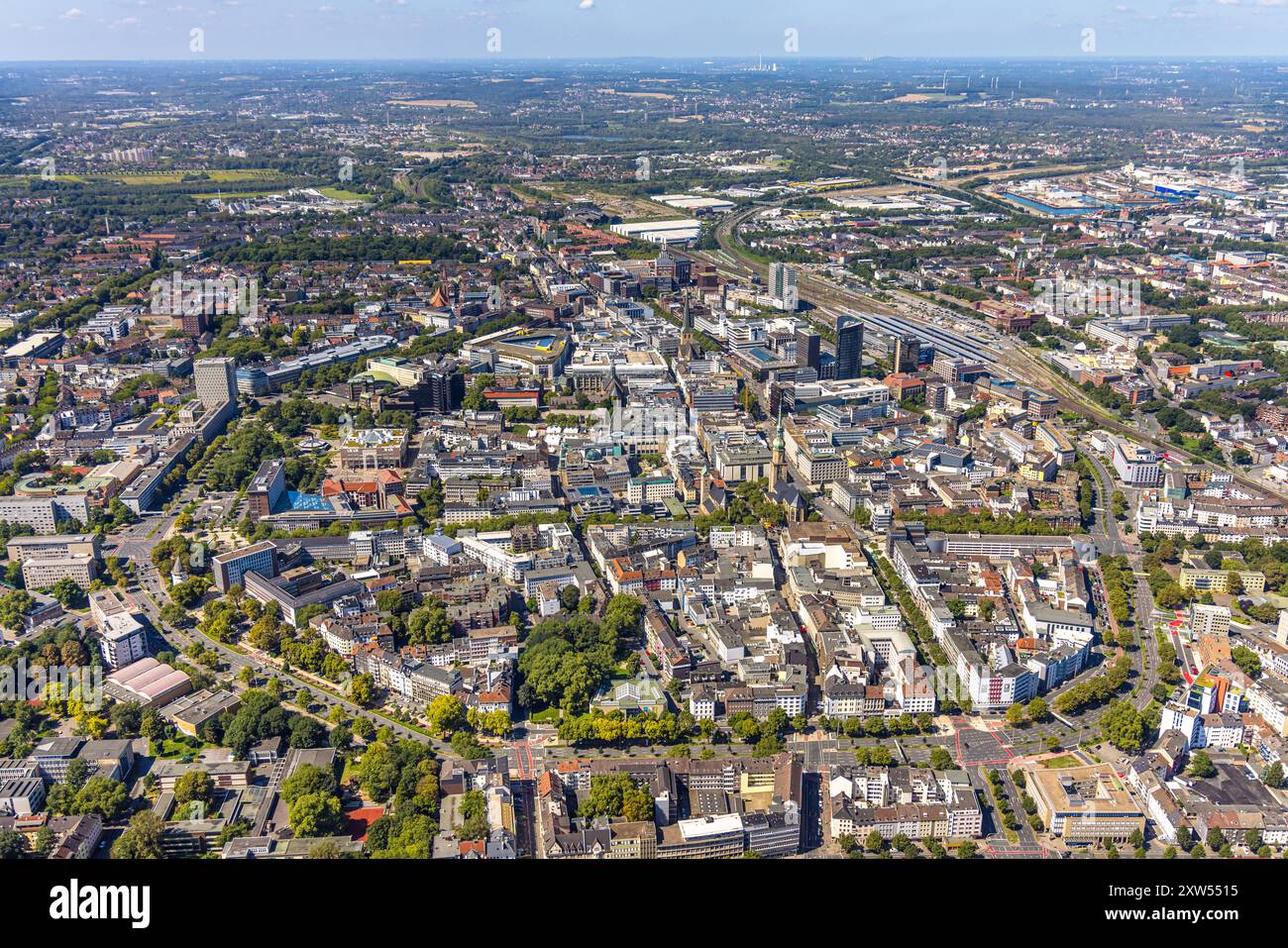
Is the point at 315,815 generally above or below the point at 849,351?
below

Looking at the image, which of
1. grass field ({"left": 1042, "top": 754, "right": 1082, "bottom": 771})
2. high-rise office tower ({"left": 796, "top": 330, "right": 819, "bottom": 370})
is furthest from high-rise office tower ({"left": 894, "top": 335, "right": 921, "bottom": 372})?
grass field ({"left": 1042, "top": 754, "right": 1082, "bottom": 771})

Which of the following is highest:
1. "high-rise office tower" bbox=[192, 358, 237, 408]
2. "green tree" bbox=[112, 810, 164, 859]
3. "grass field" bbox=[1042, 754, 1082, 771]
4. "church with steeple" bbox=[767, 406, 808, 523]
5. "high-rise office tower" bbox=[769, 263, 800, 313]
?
"high-rise office tower" bbox=[769, 263, 800, 313]

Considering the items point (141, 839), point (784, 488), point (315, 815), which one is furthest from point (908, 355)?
point (141, 839)

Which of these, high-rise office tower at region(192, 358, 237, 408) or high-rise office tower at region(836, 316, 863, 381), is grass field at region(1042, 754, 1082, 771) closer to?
high-rise office tower at region(836, 316, 863, 381)

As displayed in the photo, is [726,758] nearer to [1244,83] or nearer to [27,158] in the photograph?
[27,158]

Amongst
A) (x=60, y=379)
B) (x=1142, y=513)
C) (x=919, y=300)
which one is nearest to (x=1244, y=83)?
(x=919, y=300)

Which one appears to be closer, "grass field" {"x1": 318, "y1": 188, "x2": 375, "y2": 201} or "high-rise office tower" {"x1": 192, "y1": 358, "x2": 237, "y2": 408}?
"high-rise office tower" {"x1": 192, "y1": 358, "x2": 237, "y2": 408}

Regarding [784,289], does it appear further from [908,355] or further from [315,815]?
[315,815]
